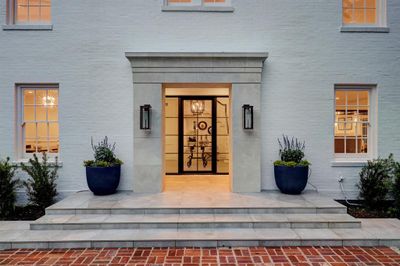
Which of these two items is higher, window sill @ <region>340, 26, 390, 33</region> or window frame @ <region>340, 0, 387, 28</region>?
window frame @ <region>340, 0, 387, 28</region>

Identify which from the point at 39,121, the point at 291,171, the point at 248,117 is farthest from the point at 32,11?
the point at 291,171

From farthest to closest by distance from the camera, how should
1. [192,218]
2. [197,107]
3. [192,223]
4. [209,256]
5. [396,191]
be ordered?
1. [197,107]
2. [396,191]
3. [192,218]
4. [192,223]
5. [209,256]

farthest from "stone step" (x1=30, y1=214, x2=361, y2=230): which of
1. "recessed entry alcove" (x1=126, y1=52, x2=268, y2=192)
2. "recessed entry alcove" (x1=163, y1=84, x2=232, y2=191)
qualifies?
"recessed entry alcove" (x1=163, y1=84, x2=232, y2=191)

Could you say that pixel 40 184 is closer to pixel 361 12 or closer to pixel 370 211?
pixel 370 211

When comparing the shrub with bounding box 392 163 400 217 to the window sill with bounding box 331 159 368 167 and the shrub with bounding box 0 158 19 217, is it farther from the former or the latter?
the shrub with bounding box 0 158 19 217

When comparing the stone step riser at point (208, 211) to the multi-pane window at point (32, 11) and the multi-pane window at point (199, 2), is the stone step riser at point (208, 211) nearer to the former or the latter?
the multi-pane window at point (32, 11)

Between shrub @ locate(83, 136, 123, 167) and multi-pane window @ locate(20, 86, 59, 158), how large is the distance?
133 centimetres

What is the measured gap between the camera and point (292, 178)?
668 cm

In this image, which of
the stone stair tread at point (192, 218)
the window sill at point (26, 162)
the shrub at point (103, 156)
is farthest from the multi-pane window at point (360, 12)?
the window sill at point (26, 162)

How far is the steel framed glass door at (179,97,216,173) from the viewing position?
9867 millimetres

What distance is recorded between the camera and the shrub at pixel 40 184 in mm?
6699

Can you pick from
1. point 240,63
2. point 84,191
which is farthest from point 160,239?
point 240,63

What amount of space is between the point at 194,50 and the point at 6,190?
5594 mm

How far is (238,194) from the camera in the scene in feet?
22.6
